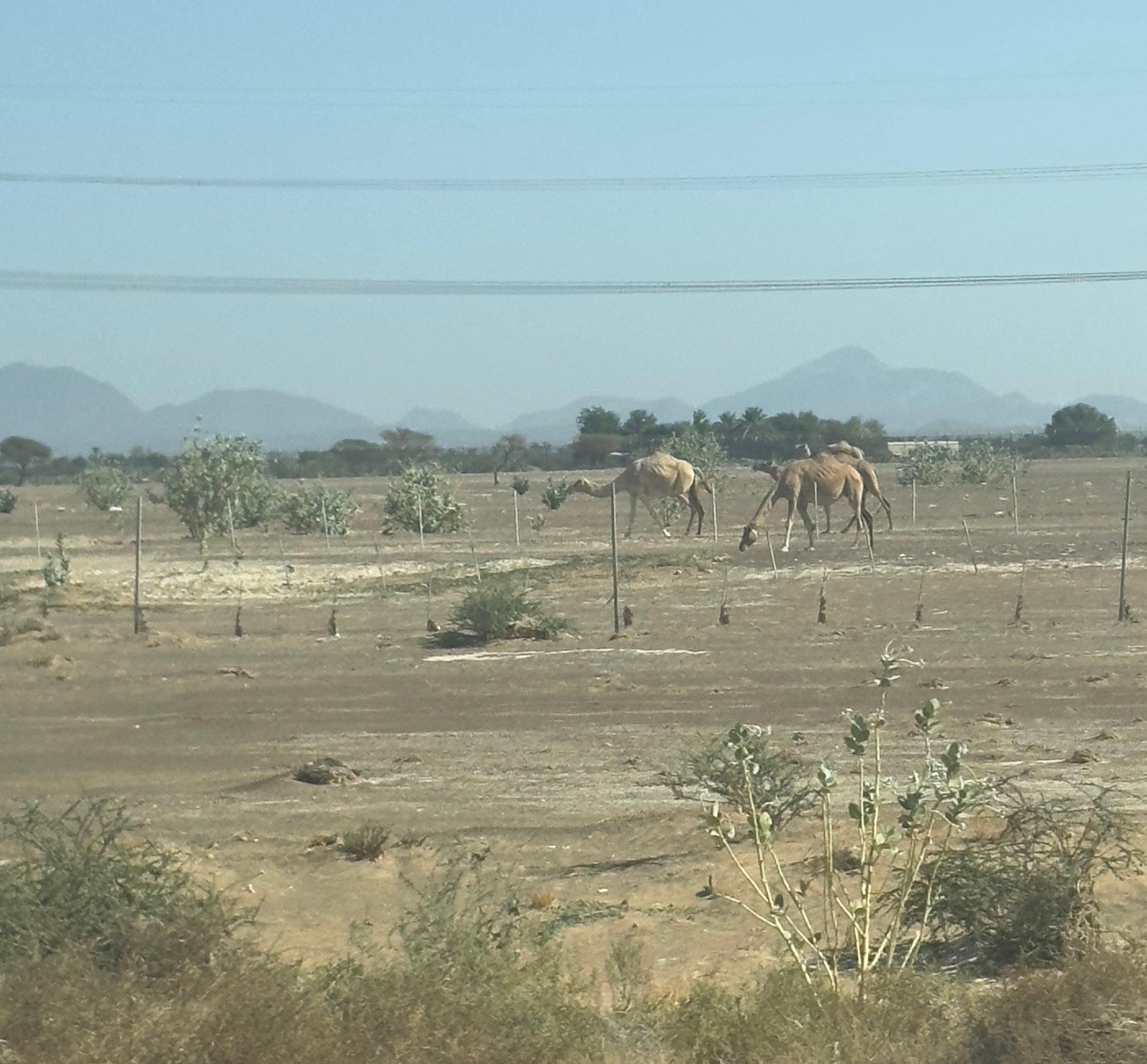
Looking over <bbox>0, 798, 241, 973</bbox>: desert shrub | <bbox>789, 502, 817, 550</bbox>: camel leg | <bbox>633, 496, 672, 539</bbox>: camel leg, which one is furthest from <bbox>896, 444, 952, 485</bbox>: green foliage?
<bbox>0, 798, 241, 973</bbox>: desert shrub

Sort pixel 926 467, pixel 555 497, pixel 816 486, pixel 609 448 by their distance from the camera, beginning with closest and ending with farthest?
1. pixel 816 486
2. pixel 555 497
3. pixel 926 467
4. pixel 609 448

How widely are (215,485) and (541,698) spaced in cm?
1917

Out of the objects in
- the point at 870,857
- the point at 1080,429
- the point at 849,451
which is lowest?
the point at 870,857

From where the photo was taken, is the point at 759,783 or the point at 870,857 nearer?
the point at 870,857

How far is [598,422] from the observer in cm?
9281

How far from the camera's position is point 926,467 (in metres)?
55.2

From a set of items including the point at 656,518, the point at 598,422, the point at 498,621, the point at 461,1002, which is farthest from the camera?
the point at 598,422

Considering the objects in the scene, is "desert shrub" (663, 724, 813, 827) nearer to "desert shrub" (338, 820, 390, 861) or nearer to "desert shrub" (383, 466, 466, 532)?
"desert shrub" (338, 820, 390, 861)

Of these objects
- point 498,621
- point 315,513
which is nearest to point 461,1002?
point 498,621

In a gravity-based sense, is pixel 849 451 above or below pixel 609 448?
below

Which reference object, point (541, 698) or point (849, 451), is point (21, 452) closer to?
point (849, 451)

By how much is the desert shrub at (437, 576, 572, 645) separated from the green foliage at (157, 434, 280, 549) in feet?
46.1

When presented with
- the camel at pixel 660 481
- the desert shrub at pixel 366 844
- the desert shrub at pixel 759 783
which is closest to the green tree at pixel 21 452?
the camel at pixel 660 481

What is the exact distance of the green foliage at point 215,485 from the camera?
1378 inches
